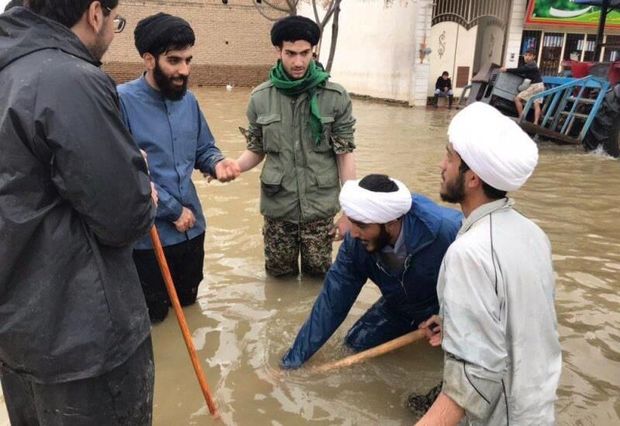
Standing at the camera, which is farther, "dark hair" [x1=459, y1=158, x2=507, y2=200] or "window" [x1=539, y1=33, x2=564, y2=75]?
"window" [x1=539, y1=33, x2=564, y2=75]

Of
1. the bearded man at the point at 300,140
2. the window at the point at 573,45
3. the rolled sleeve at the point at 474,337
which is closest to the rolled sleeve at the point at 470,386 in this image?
the rolled sleeve at the point at 474,337

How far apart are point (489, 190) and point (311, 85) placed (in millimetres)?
2148

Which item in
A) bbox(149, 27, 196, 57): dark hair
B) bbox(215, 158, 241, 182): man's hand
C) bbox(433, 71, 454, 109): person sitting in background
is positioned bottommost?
bbox(433, 71, 454, 109): person sitting in background

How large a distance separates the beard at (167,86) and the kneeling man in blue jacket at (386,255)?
1.16 m

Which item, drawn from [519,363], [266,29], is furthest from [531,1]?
[519,363]

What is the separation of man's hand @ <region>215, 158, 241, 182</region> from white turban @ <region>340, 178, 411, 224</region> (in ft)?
3.13

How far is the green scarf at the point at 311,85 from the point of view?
379 centimetres

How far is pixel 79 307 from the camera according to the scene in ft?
5.41

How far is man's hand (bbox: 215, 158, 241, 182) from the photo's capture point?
3.53m

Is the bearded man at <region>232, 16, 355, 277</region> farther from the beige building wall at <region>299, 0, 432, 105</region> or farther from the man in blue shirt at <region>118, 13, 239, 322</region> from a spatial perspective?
the beige building wall at <region>299, 0, 432, 105</region>

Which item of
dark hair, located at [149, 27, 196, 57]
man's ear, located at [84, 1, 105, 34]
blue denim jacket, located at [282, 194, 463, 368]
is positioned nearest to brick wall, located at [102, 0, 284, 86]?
dark hair, located at [149, 27, 196, 57]

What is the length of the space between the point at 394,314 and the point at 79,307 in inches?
84.0

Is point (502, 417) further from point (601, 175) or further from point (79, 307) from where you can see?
point (601, 175)

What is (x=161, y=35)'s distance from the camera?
313 centimetres
